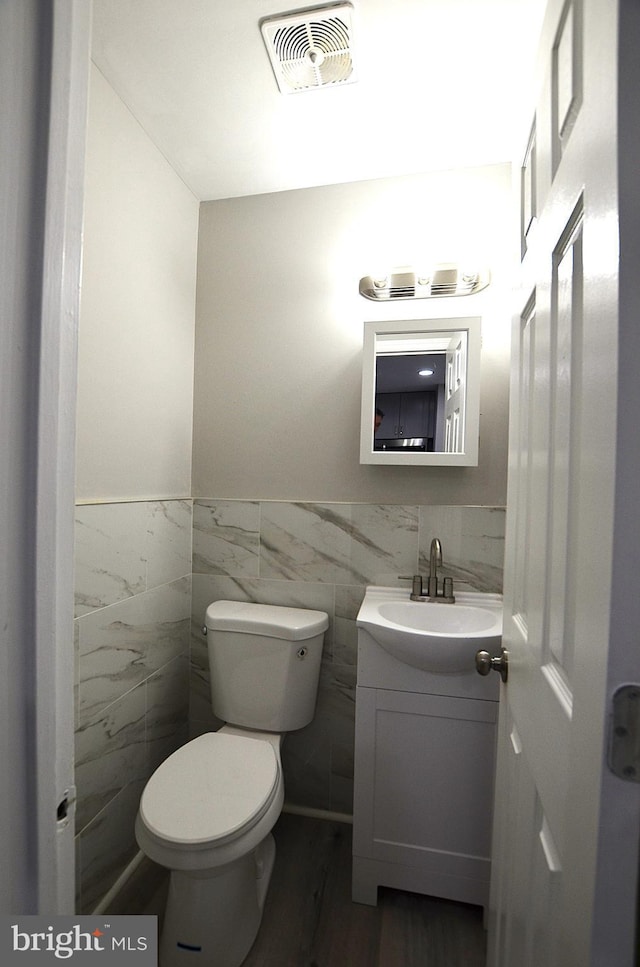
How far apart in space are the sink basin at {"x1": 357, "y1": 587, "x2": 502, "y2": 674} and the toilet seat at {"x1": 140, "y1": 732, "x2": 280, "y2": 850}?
1.71 feet

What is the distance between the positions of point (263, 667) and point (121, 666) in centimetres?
47

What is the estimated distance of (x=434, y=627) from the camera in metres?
1.58

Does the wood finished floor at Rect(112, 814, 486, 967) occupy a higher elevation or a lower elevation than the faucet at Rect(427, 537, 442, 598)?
lower

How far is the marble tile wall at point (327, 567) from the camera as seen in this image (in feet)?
5.53

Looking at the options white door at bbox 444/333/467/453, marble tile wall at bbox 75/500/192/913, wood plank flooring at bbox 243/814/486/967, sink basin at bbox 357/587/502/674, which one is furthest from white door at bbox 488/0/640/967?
marble tile wall at bbox 75/500/192/913

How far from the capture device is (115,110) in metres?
1.40

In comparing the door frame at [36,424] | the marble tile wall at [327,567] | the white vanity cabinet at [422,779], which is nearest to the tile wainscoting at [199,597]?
the marble tile wall at [327,567]

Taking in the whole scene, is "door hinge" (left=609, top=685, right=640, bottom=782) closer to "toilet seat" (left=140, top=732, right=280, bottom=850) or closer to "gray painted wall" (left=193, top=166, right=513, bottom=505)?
"toilet seat" (left=140, top=732, right=280, bottom=850)

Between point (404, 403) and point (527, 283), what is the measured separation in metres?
0.84

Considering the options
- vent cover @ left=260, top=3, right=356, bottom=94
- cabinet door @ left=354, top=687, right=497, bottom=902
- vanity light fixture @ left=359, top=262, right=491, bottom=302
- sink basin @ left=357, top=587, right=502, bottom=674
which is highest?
vent cover @ left=260, top=3, right=356, bottom=94

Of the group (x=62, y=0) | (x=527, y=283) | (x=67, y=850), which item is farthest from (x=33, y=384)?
(x=527, y=283)

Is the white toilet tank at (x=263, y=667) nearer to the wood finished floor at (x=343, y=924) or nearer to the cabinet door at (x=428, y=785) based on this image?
the cabinet door at (x=428, y=785)

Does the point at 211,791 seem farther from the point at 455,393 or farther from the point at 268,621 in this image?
the point at 455,393

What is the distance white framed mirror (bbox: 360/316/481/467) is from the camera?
1661 millimetres
